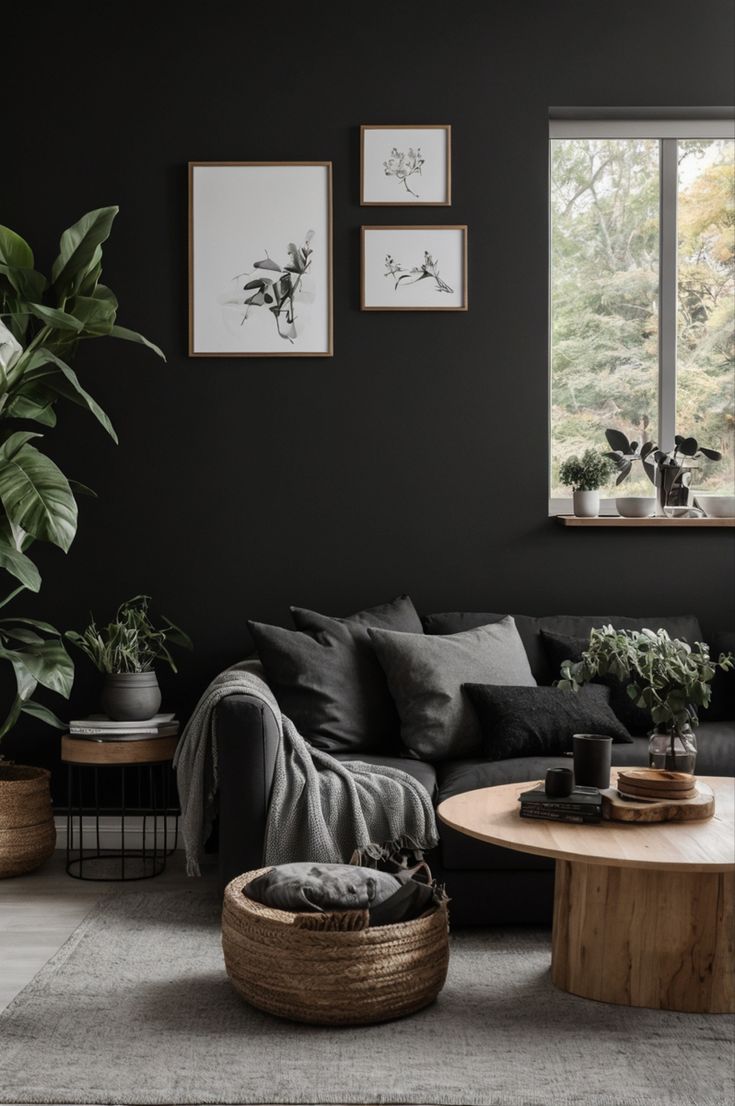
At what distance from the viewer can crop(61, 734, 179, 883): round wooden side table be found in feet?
12.5

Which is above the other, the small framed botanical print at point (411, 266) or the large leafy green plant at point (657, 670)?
the small framed botanical print at point (411, 266)

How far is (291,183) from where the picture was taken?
4230 mm

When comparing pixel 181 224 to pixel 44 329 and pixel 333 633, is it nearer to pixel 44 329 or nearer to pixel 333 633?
pixel 44 329

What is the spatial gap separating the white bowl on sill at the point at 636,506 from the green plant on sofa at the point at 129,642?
5.53 ft

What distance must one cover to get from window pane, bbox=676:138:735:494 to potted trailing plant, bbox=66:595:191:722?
213cm

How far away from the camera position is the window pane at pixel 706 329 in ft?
14.6

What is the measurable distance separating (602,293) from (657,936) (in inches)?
103

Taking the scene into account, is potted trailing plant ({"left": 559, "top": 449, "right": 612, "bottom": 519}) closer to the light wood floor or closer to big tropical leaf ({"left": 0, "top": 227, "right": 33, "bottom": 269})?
the light wood floor

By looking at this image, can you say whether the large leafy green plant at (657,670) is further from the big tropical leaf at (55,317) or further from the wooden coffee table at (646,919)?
the big tropical leaf at (55,317)

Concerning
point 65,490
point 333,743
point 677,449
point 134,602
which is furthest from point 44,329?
point 677,449

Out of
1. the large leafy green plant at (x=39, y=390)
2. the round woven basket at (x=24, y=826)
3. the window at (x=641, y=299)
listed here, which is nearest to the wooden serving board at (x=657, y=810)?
the large leafy green plant at (x=39, y=390)

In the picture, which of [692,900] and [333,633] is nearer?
[692,900]

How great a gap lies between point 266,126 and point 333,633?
1.94 metres

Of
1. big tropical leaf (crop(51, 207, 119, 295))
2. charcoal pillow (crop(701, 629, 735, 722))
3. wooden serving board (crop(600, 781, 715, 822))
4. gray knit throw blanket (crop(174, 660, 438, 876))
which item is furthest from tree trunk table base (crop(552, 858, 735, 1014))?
big tropical leaf (crop(51, 207, 119, 295))
